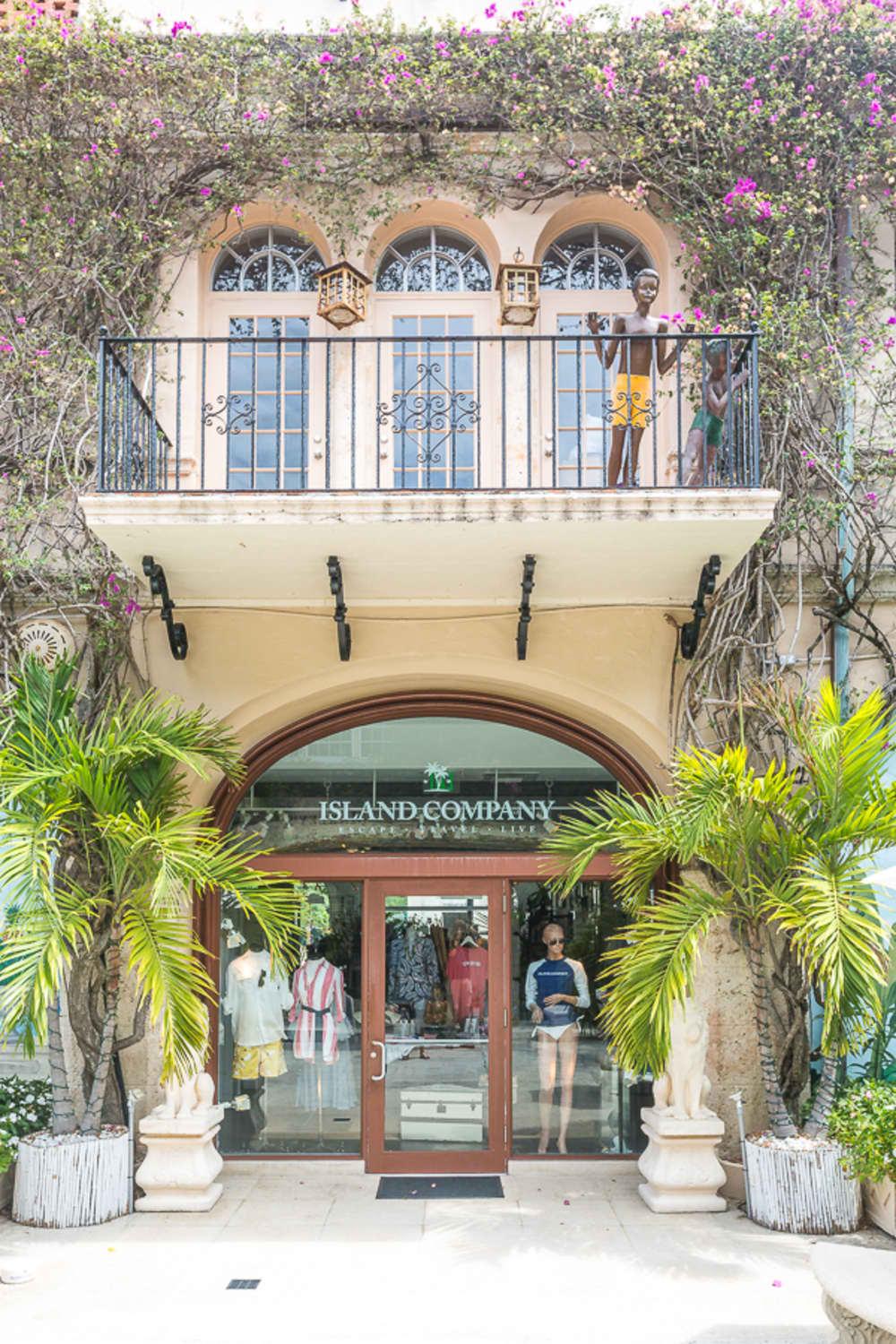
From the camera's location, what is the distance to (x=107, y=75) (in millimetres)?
8883

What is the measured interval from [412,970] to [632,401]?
4279 millimetres

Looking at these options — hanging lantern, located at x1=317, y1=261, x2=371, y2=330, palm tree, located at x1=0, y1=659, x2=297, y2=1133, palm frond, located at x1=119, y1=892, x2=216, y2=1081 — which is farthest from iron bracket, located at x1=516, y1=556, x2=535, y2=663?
palm frond, located at x1=119, y1=892, x2=216, y2=1081

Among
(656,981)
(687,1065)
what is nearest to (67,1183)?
(656,981)

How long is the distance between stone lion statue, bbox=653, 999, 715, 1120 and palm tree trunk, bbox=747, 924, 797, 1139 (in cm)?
38

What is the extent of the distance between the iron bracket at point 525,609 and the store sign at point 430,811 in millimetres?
1234

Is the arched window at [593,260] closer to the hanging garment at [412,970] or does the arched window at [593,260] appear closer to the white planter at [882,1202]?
the hanging garment at [412,970]

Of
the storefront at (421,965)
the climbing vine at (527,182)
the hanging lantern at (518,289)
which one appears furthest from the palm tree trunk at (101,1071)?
the hanging lantern at (518,289)

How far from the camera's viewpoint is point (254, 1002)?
909 centimetres

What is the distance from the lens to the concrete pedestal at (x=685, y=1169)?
306 inches

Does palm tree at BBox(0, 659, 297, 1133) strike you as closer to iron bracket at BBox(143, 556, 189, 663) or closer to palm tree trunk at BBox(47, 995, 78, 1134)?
palm tree trunk at BBox(47, 995, 78, 1134)

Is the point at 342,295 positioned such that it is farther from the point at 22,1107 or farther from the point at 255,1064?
the point at 22,1107

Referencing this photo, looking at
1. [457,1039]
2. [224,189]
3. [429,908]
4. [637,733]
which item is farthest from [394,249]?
[457,1039]

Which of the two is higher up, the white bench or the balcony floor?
the balcony floor

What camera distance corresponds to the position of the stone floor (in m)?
5.89
